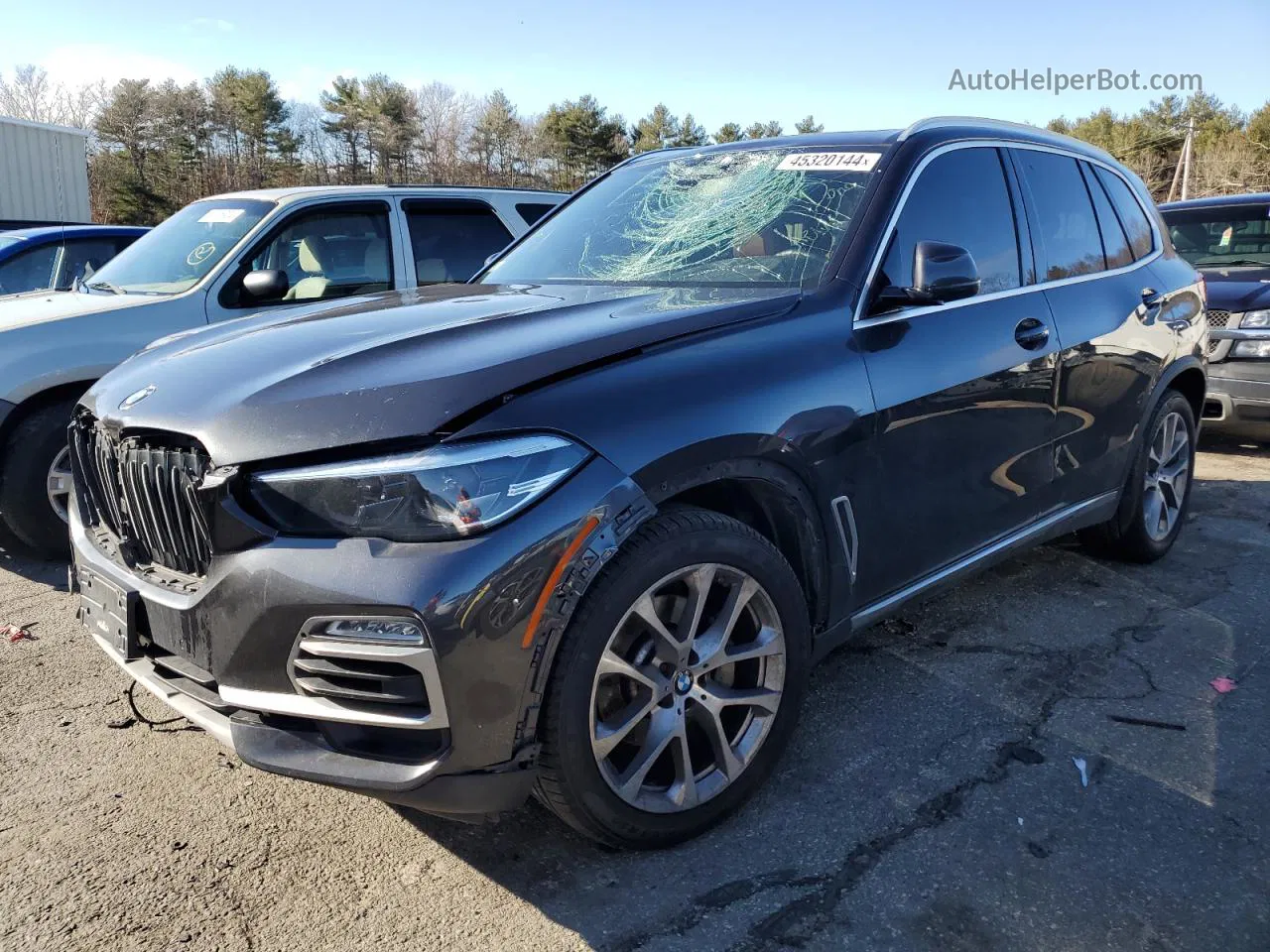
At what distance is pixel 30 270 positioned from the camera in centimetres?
714

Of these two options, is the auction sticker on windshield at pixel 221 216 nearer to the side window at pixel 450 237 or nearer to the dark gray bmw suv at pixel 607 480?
the side window at pixel 450 237

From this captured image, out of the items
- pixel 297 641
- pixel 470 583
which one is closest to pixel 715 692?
pixel 470 583

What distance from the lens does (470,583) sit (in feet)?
6.28

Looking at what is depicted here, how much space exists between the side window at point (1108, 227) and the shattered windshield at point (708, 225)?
150cm

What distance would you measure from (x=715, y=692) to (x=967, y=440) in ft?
4.14

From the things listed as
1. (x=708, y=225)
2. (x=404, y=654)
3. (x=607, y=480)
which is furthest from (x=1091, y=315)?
(x=404, y=654)

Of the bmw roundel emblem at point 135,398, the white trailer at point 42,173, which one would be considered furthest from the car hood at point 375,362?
the white trailer at point 42,173

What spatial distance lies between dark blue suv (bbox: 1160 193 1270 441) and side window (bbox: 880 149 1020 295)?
3.57m

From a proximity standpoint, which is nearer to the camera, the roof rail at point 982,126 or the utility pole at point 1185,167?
the roof rail at point 982,126

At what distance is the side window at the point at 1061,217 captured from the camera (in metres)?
3.67

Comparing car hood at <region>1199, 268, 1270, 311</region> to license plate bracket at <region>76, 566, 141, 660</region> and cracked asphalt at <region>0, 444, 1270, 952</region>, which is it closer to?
cracked asphalt at <region>0, 444, 1270, 952</region>

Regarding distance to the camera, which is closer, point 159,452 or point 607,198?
point 159,452

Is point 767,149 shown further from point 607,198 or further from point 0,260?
point 0,260

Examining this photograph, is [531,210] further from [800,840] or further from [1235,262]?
[1235,262]
